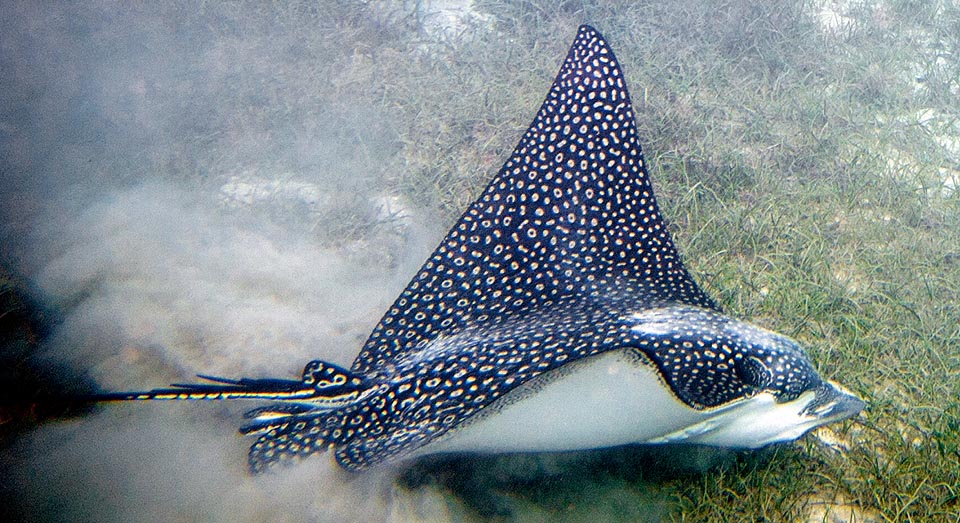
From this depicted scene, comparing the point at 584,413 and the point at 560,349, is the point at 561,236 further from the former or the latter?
the point at 584,413

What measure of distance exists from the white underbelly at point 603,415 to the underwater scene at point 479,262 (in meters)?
0.01

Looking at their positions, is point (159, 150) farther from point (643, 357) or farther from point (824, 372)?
point (824, 372)

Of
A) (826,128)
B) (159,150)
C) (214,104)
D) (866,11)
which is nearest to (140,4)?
(214,104)

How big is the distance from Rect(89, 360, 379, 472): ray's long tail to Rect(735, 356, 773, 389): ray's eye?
1.37m

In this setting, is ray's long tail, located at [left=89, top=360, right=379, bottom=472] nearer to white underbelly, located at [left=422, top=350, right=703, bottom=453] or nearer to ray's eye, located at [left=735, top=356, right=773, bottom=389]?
white underbelly, located at [left=422, top=350, right=703, bottom=453]

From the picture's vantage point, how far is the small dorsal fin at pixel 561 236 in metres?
2.26

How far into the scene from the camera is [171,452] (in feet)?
7.48

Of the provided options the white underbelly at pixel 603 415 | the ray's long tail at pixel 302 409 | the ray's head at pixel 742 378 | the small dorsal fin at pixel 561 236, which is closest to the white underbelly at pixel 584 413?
the white underbelly at pixel 603 415

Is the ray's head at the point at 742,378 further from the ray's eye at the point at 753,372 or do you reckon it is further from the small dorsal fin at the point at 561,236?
the small dorsal fin at the point at 561,236

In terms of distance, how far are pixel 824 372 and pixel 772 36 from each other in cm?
355

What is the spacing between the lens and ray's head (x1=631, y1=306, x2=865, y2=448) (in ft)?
6.25

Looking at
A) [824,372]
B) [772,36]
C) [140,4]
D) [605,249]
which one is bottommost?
[824,372]

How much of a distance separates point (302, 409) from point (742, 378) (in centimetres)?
165

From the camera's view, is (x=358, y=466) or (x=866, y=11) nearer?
(x=358, y=466)
